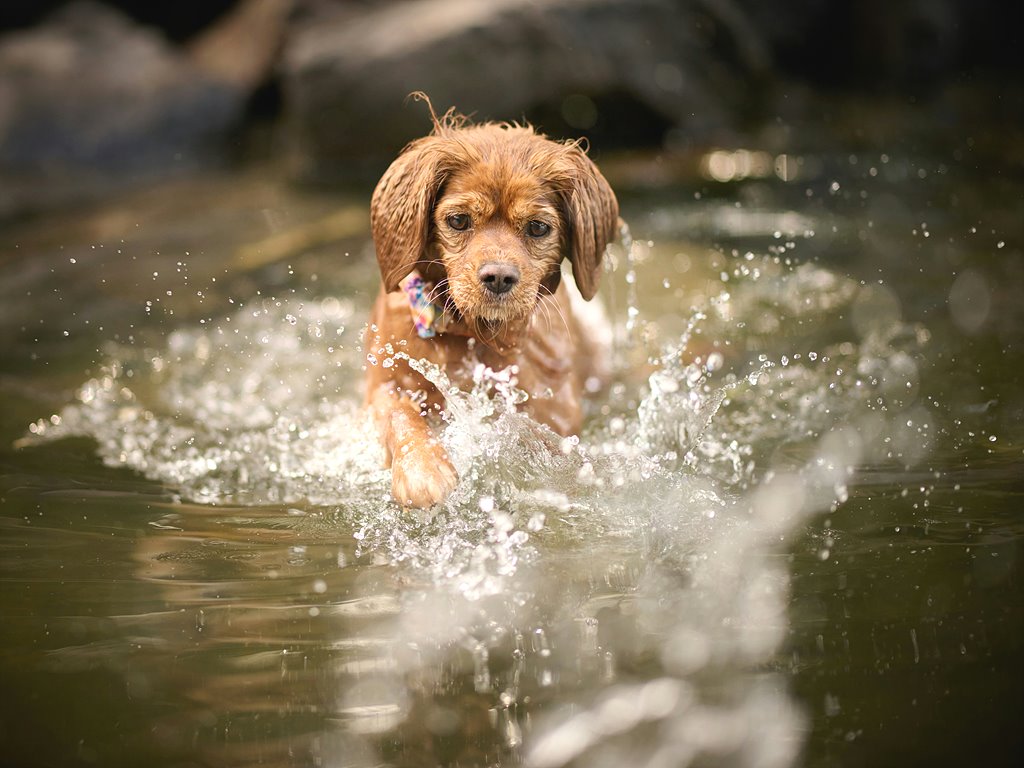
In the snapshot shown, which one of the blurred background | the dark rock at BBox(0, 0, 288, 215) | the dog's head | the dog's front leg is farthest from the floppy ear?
the dark rock at BBox(0, 0, 288, 215)

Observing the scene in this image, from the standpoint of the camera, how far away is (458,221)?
4016mm

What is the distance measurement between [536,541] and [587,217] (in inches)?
49.7

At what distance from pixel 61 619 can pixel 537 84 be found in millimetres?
6992

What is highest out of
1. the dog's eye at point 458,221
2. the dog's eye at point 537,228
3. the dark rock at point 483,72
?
the dark rock at point 483,72

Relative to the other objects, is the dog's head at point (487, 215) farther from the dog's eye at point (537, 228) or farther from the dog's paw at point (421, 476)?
the dog's paw at point (421, 476)

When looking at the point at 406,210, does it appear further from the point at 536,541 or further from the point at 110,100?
the point at 110,100

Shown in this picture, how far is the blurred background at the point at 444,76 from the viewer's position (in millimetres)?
9305

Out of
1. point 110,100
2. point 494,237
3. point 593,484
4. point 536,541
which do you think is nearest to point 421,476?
point 536,541

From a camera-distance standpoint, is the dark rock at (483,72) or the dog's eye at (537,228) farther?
the dark rock at (483,72)

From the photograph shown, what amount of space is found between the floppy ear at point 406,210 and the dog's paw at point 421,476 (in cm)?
69

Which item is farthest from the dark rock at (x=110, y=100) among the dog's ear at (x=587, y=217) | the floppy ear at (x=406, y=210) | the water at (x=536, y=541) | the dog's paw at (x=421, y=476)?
the dog's paw at (x=421, y=476)

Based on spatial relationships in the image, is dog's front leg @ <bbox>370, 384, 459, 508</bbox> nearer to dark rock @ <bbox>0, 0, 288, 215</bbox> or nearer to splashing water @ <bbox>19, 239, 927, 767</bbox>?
splashing water @ <bbox>19, 239, 927, 767</bbox>

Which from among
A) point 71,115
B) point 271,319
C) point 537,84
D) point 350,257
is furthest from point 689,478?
point 71,115

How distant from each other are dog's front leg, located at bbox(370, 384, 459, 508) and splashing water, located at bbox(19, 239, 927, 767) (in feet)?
0.35
